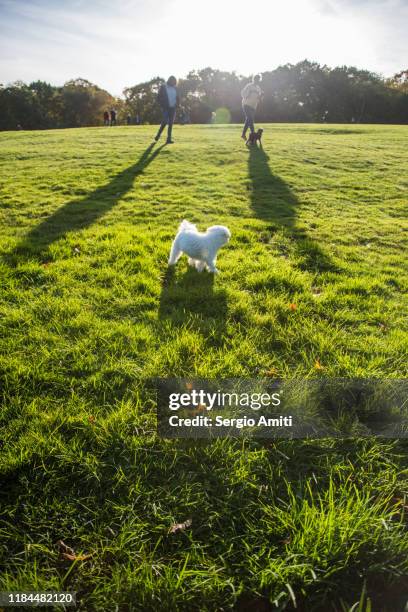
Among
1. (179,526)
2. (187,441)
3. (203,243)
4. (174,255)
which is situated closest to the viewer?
(179,526)

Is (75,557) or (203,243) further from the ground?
(203,243)

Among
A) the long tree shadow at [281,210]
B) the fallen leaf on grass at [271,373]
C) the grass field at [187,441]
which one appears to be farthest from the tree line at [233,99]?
the fallen leaf on grass at [271,373]

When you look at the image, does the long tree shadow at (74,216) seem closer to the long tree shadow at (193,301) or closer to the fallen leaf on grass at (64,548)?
the long tree shadow at (193,301)

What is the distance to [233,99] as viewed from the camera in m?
59.6

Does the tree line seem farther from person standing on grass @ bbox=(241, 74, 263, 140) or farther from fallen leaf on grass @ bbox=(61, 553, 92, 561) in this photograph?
fallen leaf on grass @ bbox=(61, 553, 92, 561)

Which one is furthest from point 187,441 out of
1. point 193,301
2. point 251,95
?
point 251,95

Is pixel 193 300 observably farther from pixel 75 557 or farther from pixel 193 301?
pixel 75 557

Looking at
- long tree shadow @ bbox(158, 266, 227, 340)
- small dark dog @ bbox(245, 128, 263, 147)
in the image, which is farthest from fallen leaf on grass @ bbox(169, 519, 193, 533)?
small dark dog @ bbox(245, 128, 263, 147)

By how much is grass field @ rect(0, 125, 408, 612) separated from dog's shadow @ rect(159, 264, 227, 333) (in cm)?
2

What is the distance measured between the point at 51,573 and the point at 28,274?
3.28m

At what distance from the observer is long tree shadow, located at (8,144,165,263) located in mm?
4789

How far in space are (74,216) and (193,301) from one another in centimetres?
→ 395

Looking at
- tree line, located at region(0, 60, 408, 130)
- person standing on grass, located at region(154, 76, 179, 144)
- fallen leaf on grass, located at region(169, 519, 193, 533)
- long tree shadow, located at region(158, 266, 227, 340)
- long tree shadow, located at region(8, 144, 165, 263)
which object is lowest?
fallen leaf on grass, located at region(169, 519, 193, 533)

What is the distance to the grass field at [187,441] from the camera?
5.02 feet
